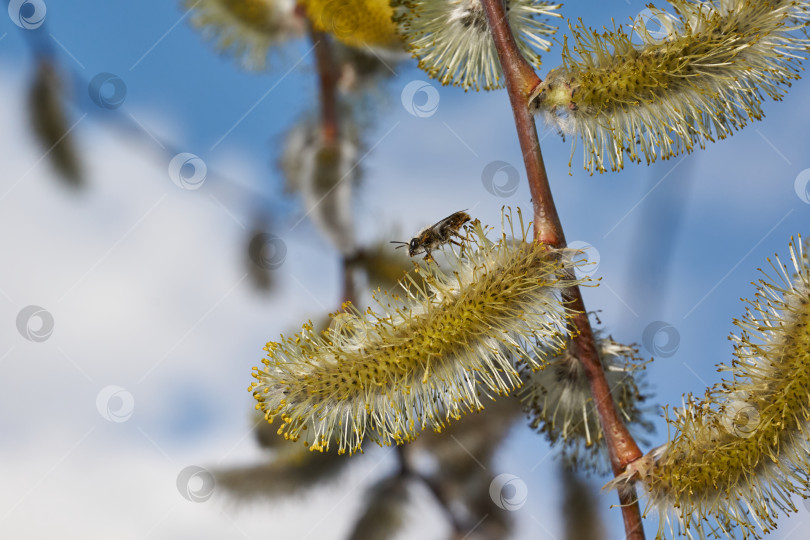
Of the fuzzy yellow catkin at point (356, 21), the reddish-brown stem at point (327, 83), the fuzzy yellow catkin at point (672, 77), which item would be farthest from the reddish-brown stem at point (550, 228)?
the reddish-brown stem at point (327, 83)

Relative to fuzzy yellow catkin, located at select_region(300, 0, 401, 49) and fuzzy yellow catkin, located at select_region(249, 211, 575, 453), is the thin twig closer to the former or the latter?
fuzzy yellow catkin, located at select_region(249, 211, 575, 453)

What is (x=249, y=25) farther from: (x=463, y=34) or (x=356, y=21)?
(x=463, y=34)

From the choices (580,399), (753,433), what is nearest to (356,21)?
(580,399)

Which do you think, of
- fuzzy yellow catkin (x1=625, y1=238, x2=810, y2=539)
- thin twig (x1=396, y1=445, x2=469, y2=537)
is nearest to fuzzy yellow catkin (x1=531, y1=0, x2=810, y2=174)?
fuzzy yellow catkin (x1=625, y1=238, x2=810, y2=539)

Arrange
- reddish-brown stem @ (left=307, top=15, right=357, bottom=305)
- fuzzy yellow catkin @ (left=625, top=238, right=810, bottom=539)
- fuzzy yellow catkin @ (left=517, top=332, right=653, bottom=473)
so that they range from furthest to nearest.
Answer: reddish-brown stem @ (left=307, top=15, right=357, bottom=305)
fuzzy yellow catkin @ (left=517, top=332, right=653, bottom=473)
fuzzy yellow catkin @ (left=625, top=238, right=810, bottom=539)

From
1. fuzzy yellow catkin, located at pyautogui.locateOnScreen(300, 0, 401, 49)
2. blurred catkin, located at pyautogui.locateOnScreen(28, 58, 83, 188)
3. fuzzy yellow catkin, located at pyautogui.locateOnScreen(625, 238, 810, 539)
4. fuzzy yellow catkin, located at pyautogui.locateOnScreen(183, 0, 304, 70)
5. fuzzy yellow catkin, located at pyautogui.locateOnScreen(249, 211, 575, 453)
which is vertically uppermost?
blurred catkin, located at pyautogui.locateOnScreen(28, 58, 83, 188)

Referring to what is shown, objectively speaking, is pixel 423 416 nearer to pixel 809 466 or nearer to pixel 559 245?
pixel 559 245

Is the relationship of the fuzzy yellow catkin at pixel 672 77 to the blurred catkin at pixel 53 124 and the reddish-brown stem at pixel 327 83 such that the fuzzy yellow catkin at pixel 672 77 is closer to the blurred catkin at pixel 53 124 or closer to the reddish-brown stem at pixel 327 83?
the reddish-brown stem at pixel 327 83
